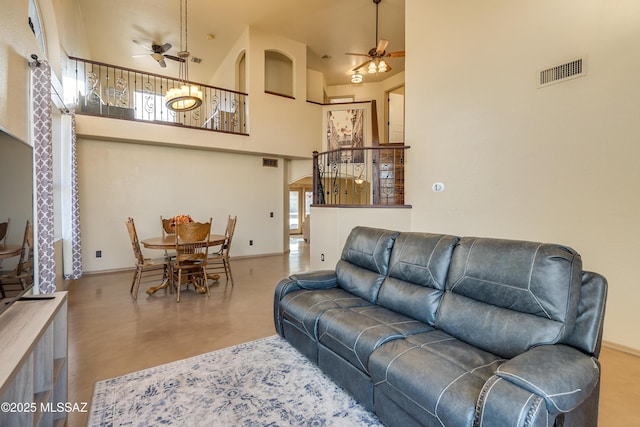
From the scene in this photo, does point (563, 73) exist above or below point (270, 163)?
above

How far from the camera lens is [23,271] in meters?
1.79

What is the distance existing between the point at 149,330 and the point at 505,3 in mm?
5560

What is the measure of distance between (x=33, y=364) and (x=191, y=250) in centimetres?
290

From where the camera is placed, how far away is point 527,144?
11.4 ft

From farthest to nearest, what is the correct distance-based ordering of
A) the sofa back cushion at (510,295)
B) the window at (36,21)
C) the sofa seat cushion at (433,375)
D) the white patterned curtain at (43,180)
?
1. the window at (36,21)
2. the white patterned curtain at (43,180)
3. the sofa back cushion at (510,295)
4. the sofa seat cushion at (433,375)

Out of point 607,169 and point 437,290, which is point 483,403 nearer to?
point 437,290

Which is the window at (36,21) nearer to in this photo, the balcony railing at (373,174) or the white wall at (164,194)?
the white wall at (164,194)

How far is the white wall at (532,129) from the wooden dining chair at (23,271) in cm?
446

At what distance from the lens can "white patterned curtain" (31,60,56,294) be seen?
9.39 feet

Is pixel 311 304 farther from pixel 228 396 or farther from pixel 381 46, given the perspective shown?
pixel 381 46

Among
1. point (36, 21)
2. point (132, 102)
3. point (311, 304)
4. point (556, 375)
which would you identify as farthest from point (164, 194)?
point (556, 375)

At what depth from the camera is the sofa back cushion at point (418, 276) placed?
211 cm

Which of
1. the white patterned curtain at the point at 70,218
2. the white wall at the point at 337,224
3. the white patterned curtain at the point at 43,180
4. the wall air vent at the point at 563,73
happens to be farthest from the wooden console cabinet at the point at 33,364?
the wall air vent at the point at 563,73

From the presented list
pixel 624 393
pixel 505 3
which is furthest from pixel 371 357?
pixel 505 3
